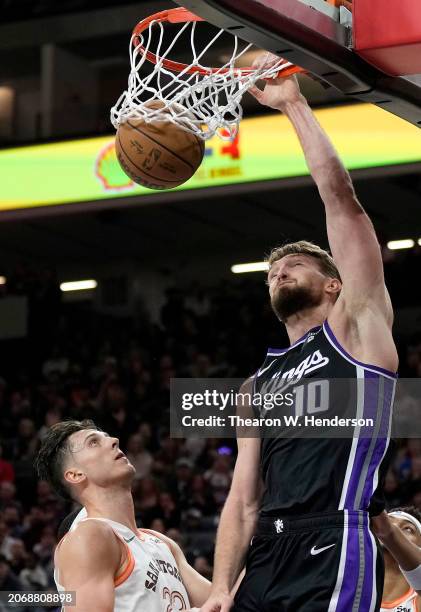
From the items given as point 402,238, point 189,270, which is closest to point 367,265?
point 402,238

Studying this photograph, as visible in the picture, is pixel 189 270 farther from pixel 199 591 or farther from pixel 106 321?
pixel 199 591

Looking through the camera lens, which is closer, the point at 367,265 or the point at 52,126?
the point at 367,265

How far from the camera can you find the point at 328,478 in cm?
313

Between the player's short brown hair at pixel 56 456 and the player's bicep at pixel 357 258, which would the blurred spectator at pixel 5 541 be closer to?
the player's short brown hair at pixel 56 456

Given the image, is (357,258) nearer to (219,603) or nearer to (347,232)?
(347,232)

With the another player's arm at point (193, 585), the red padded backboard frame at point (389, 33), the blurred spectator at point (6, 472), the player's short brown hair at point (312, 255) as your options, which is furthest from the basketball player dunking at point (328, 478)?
the blurred spectator at point (6, 472)

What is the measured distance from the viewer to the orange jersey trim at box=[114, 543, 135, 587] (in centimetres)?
359

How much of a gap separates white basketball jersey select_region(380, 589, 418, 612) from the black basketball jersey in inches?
58.9

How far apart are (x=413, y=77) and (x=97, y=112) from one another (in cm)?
975

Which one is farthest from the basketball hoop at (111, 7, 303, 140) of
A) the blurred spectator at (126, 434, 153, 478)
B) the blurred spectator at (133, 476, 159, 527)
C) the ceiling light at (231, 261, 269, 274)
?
the ceiling light at (231, 261, 269, 274)

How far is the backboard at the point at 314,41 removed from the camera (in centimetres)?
280

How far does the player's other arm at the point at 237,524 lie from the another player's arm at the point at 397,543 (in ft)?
1.51

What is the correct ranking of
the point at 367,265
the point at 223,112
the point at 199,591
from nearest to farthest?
the point at 367,265, the point at 223,112, the point at 199,591

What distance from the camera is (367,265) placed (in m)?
3.19
